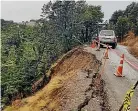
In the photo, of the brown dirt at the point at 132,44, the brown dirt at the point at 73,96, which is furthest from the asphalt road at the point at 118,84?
the brown dirt at the point at 132,44

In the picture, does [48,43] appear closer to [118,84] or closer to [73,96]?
[118,84]

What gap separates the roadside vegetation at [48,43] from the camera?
39.3 meters

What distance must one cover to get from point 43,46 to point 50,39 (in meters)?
1.54

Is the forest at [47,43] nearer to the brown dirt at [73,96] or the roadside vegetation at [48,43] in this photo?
the roadside vegetation at [48,43]

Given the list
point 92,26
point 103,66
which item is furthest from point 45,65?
point 103,66

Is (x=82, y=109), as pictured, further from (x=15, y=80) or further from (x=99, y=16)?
(x=99, y=16)

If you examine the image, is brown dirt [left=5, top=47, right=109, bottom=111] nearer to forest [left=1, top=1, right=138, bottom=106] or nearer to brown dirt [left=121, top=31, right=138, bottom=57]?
brown dirt [left=121, top=31, right=138, bottom=57]

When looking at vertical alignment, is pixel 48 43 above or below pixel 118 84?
below

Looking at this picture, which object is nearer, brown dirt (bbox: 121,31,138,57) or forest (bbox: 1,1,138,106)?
brown dirt (bbox: 121,31,138,57)

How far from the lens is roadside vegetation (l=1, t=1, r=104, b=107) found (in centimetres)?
3928

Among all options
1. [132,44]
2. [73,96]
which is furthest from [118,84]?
[132,44]

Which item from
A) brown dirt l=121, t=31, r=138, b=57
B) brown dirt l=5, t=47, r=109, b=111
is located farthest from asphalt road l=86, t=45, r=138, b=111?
brown dirt l=121, t=31, r=138, b=57

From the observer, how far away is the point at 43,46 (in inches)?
1764

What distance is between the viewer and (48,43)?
44.7 m
